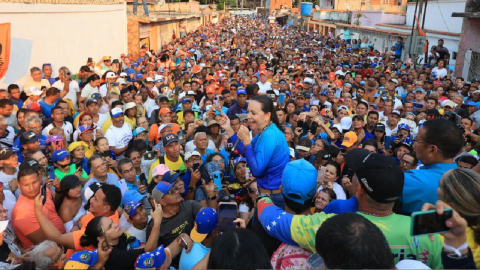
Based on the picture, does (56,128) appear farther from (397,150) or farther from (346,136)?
(397,150)

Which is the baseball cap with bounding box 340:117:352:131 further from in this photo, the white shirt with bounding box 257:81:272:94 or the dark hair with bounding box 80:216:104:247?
the dark hair with bounding box 80:216:104:247

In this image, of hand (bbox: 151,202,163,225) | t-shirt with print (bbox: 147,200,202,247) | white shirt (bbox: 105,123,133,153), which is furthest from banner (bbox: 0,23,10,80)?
hand (bbox: 151,202,163,225)

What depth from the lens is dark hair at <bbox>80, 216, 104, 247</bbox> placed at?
9.25 feet

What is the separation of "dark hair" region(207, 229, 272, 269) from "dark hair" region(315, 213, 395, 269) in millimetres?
309

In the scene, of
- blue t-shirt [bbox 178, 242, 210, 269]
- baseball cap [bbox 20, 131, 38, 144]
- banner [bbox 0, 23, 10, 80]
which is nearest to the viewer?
blue t-shirt [bbox 178, 242, 210, 269]

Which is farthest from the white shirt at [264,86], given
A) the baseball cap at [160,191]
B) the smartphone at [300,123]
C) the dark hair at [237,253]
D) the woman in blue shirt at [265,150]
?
the dark hair at [237,253]

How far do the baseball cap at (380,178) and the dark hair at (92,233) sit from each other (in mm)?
1965

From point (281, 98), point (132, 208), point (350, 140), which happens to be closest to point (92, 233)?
point (132, 208)

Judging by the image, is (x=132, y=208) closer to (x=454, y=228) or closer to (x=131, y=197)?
(x=131, y=197)

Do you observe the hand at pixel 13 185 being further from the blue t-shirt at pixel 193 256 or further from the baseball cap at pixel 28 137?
the blue t-shirt at pixel 193 256

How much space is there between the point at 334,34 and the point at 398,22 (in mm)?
7538

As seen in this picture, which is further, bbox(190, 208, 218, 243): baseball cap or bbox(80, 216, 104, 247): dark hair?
bbox(80, 216, 104, 247): dark hair

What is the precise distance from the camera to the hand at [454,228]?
5.81 feet

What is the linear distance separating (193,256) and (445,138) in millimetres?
2051
